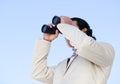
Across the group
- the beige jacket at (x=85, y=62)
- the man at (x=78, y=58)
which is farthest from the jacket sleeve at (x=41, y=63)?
the beige jacket at (x=85, y=62)

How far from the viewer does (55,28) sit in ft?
8.41

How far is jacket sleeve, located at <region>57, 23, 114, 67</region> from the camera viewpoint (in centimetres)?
220

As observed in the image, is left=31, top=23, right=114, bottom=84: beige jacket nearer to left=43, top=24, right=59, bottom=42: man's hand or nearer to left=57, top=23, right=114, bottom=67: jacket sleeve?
left=57, top=23, right=114, bottom=67: jacket sleeve

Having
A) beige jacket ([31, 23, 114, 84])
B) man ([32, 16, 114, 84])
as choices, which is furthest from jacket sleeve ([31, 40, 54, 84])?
beige jacket ([31, 23, 114, 84])

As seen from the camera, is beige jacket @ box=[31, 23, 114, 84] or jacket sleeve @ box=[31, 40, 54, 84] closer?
beige jacket @ box=[31, 23, 114, 84]

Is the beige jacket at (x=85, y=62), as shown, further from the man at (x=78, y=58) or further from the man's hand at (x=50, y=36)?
the man's hand at (x=50, y=36)

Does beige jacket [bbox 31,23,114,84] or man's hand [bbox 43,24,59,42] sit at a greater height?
man's hand [bbox 43,24,59,42]

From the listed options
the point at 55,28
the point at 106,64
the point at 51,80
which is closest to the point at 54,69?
the point at 51,80

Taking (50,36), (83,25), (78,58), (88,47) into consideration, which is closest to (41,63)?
(50,36)

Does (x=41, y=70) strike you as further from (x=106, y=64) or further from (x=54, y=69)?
(x=106, y=64)

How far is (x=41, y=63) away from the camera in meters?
2.61

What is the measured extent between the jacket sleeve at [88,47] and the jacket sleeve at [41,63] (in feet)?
1.06

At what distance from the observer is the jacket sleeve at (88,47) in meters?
2.20

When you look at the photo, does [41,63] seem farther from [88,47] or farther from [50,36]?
[88,47]
